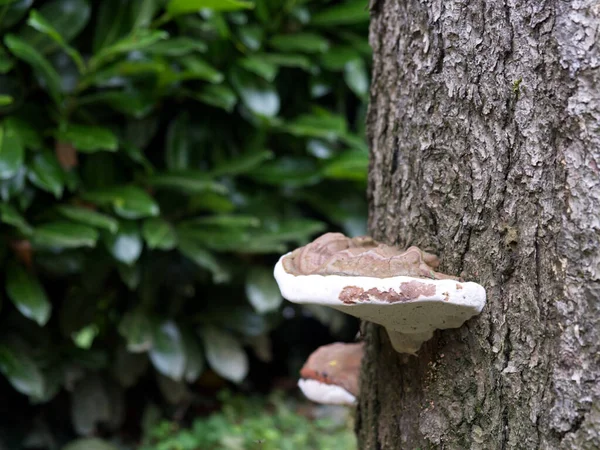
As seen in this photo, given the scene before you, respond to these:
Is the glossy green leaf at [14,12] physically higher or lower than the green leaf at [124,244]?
higher

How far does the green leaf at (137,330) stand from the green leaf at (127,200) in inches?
16.6

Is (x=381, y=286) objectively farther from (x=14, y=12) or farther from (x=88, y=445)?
(x=88, y=445)

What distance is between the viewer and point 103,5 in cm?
201

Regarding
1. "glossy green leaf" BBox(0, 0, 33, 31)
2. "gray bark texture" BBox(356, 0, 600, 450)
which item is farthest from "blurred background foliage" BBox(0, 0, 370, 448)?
"gray bark texture" BBox(356, 0, 600, 450)

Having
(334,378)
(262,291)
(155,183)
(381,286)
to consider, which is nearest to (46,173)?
(155,183)

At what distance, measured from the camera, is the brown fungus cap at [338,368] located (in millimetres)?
1185

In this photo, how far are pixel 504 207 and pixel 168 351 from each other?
5.56 ft

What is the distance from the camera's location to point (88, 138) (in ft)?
6.14

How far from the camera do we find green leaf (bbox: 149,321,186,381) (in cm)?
222

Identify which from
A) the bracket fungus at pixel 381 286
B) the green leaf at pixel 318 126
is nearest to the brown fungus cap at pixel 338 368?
the bracket fungus at pixel 381 286

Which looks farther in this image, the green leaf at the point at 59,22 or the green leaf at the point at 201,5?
the green leaf at the point at 59,22

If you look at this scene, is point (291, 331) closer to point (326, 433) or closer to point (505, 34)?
point (326, 433)

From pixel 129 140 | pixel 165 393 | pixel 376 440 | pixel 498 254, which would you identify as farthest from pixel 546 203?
pixel 165 393

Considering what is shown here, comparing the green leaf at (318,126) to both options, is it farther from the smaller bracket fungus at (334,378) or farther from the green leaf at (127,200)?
the smaller bracket fungus at (334,378)
